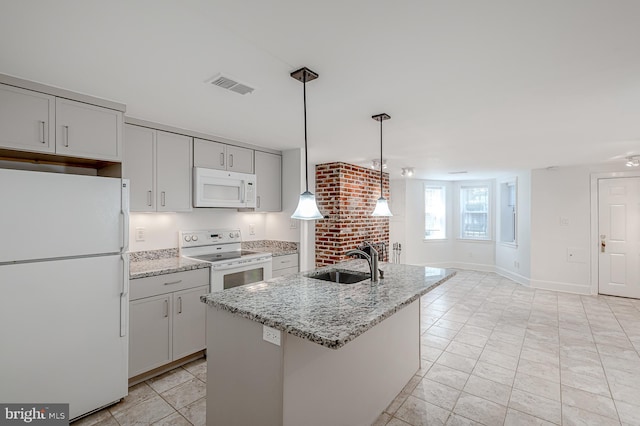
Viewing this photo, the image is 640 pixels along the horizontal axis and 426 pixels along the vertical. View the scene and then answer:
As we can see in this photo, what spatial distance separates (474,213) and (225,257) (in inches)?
245

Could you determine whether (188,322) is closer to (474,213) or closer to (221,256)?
(221,256)

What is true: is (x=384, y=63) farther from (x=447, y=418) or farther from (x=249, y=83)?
(x=447, y=418)

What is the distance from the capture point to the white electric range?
10.3 ft

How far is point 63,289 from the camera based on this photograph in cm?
206

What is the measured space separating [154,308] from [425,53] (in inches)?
109

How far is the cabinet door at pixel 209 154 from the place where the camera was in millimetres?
3284

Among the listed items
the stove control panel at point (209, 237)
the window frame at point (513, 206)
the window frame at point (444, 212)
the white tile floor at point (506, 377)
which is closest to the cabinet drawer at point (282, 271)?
the stove control panel at point (209, 237)

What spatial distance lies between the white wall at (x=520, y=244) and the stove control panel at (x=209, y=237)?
17.3ft

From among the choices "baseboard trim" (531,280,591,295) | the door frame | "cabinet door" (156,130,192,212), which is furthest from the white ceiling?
"baseboard trim" (531,280,591,295)

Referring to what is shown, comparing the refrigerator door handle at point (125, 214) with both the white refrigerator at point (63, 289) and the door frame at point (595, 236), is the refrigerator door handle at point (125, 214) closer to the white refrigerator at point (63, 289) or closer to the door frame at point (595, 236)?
the white refrigerator at point (63, 289)

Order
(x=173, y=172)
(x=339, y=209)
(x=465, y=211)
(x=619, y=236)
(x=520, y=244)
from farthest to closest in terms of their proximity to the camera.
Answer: (x=465, y=211), (x=520, y=244), (x=619, y=236), (x=339, y=209), (x=173, y=172)

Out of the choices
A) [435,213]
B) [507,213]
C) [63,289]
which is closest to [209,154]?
[63,289]

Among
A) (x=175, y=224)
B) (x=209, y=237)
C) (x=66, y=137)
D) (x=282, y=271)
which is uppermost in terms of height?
(x=66, y=137)

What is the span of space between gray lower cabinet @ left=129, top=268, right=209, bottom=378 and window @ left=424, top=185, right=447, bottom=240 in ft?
19.1
